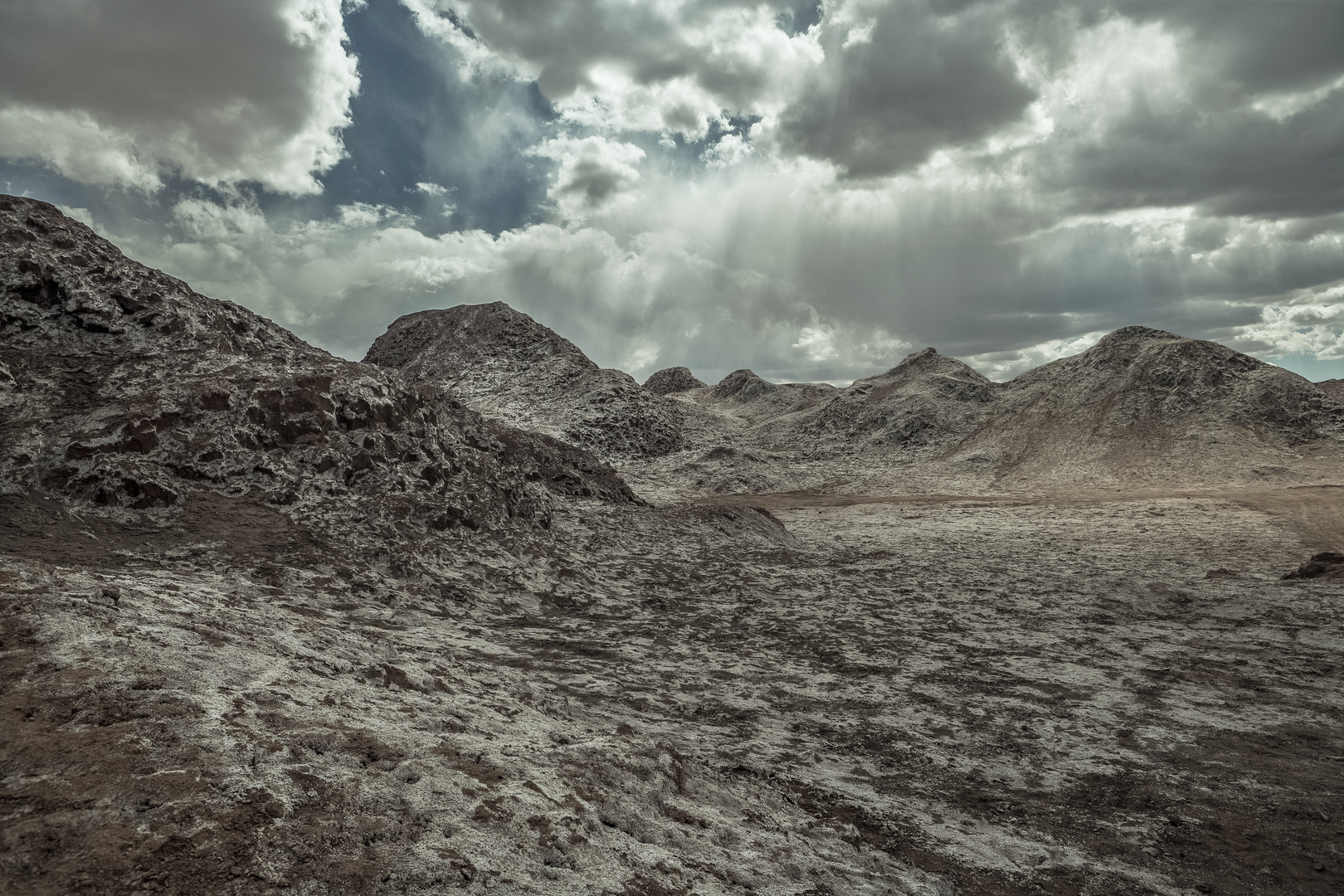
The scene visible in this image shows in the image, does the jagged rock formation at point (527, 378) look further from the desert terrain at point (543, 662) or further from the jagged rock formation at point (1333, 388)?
the jagged rock formation at point (1333, 388)

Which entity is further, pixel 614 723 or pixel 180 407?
pixel 180 407

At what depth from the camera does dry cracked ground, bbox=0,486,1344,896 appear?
13.9 feet

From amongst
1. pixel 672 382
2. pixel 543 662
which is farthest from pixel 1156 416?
pixel 672 382

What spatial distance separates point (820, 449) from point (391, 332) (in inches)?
1874

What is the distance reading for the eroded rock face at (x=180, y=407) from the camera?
45.3 feet

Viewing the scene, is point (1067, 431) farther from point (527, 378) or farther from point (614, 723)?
point (614, 723)

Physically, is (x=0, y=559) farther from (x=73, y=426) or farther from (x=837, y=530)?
(x=837, y=530)

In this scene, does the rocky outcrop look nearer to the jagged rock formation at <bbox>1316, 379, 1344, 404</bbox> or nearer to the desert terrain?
the jagged rock formation at <bbox>1316, 379, 1344, 404</bbox>

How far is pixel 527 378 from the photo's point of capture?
6191 cm

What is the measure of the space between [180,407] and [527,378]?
1844 inches

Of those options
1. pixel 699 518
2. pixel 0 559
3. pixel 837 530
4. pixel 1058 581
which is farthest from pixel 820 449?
pixel 0 559

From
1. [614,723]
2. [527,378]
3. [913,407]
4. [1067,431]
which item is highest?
[527,378]

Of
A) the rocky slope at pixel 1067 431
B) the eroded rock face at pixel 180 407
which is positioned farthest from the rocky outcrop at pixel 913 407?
the eroded rock face at pixel 180 407

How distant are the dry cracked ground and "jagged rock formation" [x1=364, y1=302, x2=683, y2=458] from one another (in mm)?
37930
